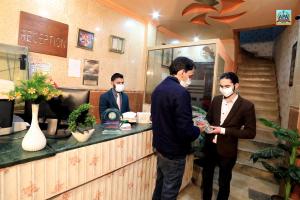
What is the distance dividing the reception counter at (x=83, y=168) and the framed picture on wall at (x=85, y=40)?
1868 mm

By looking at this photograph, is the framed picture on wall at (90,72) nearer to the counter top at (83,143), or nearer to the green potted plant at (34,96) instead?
the counter top at (83,143)

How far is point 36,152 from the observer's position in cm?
112

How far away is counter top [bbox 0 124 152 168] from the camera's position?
39.5 inches

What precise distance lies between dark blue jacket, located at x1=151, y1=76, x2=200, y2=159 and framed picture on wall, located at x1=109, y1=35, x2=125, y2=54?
2340 millimetres

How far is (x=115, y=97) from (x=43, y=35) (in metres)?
1.33

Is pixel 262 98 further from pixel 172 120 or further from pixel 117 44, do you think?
pixel 172 120

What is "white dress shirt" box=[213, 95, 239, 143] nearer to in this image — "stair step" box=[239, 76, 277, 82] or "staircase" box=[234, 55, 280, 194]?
"staircase" box=[234, 55, 280, 194]

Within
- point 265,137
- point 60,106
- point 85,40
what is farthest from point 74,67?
point 265,137

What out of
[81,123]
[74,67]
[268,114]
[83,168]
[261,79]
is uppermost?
[261,79]

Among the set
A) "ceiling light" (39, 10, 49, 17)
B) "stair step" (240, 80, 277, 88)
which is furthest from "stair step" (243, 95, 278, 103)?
"ceiling light" (39, 10, 49, 17)

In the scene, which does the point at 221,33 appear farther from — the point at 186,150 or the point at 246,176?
the point at 186,150

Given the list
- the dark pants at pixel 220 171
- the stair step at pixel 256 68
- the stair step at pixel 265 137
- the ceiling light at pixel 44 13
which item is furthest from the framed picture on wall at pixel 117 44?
A: the stair step at pixel 256 68

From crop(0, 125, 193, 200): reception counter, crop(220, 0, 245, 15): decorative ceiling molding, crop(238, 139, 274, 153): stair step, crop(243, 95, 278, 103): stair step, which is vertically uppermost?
crop(220, 0, 245, 15): decorative ceiling molding

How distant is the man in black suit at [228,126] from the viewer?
191cm
